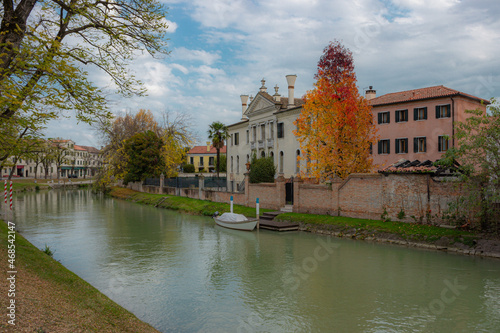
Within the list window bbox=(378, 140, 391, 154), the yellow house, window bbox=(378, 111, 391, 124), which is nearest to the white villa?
window bbox=(378, 140, 391, 154)

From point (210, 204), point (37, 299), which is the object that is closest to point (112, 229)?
point (210, 204)

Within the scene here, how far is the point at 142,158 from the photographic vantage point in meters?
51.3

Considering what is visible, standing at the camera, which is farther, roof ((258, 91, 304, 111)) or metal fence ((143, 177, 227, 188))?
metal fence ((143, 177, 227, 188))

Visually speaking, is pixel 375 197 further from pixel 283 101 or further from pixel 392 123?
pixel 283 101

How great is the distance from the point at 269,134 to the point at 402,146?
15383 mm

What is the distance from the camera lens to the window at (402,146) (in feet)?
114

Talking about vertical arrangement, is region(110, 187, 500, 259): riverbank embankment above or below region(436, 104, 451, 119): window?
below

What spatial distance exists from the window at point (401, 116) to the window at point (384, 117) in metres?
0.88

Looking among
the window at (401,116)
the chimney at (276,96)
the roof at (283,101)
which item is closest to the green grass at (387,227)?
the window at (401,116)

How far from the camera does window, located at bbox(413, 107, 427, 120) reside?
33.0 meters

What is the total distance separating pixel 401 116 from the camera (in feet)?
115

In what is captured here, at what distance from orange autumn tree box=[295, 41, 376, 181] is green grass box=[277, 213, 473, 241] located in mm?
3410

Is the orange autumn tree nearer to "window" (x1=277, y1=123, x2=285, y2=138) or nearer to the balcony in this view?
"window" (x1=277, y1=123, x2=285, y2=138)

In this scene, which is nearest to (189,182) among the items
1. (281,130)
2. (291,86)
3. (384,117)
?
(281,130)
